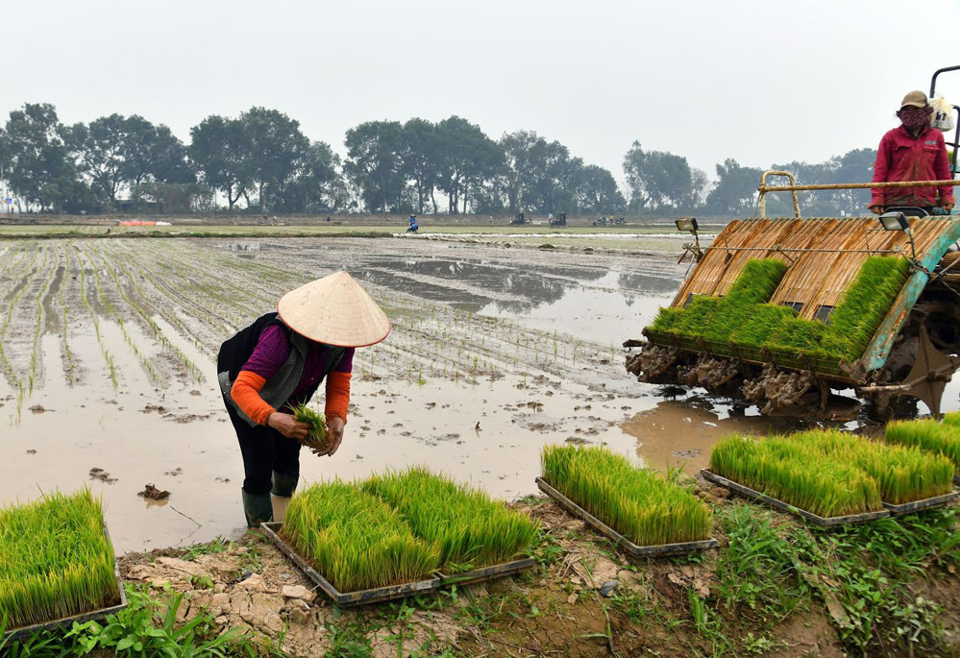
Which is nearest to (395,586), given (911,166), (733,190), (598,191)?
(911,166)

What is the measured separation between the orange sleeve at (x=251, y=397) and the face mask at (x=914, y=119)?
616 centimetres

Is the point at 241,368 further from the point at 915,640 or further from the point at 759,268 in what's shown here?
the point at 759,268

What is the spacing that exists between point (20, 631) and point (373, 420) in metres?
4.08

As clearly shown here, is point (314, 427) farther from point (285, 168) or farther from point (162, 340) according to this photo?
point (285, 168)

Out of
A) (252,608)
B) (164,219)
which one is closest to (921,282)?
(252,608)

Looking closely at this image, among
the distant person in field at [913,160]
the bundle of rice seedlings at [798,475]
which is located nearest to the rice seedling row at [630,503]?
the bundle of rice seedlings at [798,475]

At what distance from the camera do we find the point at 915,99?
666cm

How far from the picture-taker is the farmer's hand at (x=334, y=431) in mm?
3533

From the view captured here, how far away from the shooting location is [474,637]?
113 inches

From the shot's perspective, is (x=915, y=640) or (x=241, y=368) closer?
(x=915, y=640)

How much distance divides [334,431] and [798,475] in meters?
2.33

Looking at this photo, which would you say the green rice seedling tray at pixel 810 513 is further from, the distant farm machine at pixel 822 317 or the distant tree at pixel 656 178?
the distant tree at pixel 656 178

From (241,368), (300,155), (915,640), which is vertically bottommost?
(915,640)

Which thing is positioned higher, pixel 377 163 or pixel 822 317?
pixel 377 163
